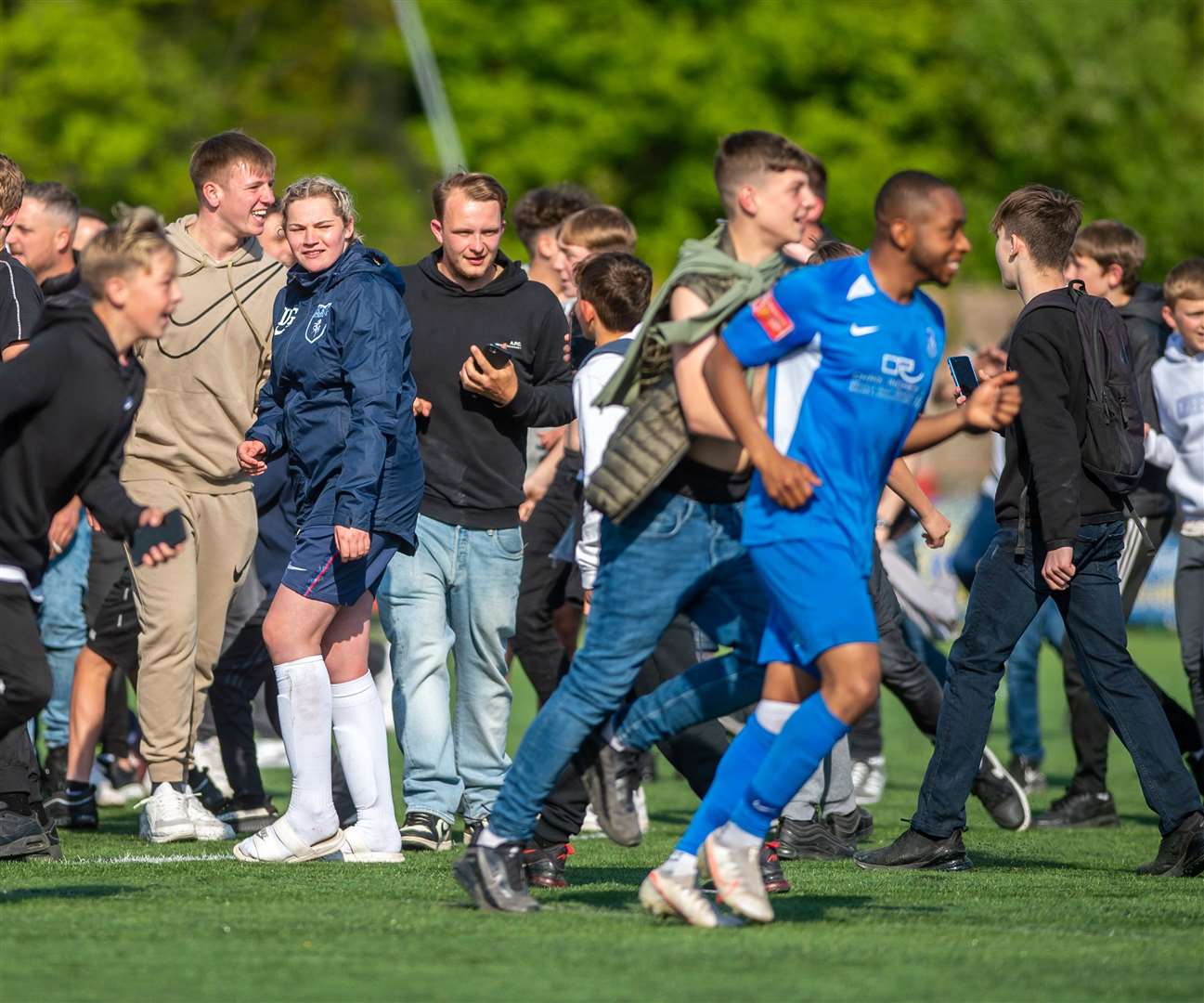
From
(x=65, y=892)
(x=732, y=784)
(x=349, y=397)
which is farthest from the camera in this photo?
(x=349, y=397)

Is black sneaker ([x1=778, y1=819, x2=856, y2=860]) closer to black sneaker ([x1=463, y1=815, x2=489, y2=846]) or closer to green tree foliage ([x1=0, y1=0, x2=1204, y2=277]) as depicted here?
black sneaker ([x1=463, y1=815, x2=489, y2=846])

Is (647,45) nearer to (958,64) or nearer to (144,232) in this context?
(958,64)

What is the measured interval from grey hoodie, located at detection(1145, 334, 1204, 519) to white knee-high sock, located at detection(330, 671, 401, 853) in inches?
151

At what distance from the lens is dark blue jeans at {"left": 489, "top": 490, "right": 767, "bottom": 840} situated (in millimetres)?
6027

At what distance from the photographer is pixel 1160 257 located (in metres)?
40.7

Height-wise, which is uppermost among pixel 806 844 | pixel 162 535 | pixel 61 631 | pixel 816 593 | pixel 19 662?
pixel 162 535

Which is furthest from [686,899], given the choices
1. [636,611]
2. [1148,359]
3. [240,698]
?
[1148,359]

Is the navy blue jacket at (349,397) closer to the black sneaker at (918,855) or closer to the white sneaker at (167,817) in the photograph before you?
the white sneaker at (167,817)

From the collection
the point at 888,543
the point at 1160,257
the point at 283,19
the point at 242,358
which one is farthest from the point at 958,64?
the point at 242,358

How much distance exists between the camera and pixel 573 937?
5.73 meters

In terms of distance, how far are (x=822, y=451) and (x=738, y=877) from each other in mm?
1239

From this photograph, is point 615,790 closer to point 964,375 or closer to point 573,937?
point 573,937

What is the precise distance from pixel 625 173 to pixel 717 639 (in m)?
34.9

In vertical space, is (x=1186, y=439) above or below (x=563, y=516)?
above
